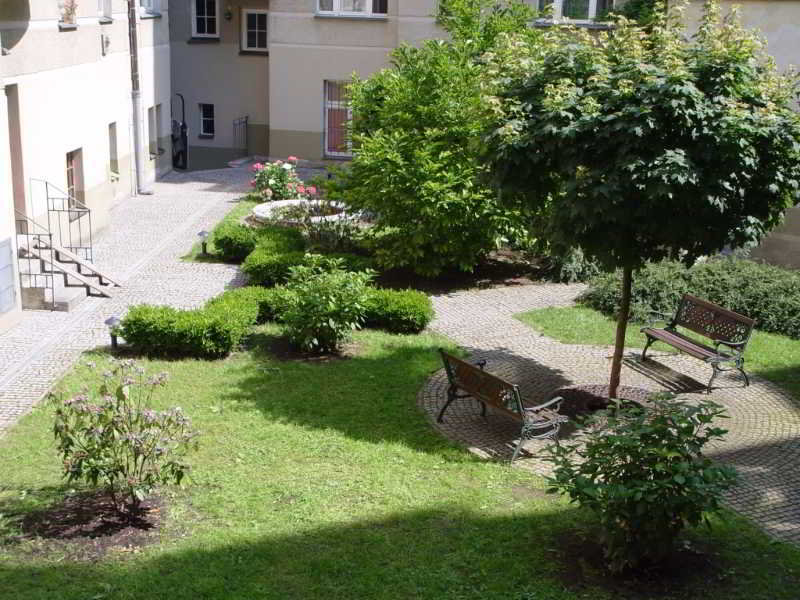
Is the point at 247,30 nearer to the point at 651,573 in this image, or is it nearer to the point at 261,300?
the point at 261,300

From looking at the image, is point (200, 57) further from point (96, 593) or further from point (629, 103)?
point (96, 593)

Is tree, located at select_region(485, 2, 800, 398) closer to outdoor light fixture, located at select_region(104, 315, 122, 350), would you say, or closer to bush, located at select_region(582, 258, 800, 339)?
bush, located at select_region(582, 258, 800, 339)

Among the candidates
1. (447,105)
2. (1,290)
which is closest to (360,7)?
(447,105)

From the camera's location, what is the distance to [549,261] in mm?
17484

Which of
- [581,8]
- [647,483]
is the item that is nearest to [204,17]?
[581,8]

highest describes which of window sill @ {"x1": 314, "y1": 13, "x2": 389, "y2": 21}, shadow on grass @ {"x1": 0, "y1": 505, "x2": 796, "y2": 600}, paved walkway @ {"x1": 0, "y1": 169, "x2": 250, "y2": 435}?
window sill @ {"x1": 314, "y1": 13, "x2": 389, "y2": 21}

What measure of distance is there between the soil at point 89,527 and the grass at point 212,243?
9.81m

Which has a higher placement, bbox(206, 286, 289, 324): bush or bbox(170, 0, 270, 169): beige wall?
bbox(170, 0, 270, 169): beige wall

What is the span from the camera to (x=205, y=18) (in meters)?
29.9

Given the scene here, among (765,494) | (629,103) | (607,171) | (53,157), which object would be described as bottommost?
(765,494)

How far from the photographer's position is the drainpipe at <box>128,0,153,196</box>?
2289cm

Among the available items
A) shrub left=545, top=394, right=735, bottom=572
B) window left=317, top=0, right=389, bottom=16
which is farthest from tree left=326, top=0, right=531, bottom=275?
window left=317, top=0, right=389, bottom=16

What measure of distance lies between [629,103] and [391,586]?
205 inches

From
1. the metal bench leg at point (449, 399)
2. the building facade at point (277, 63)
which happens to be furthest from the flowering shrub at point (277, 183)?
the metal bench leg at point (449, 399)
